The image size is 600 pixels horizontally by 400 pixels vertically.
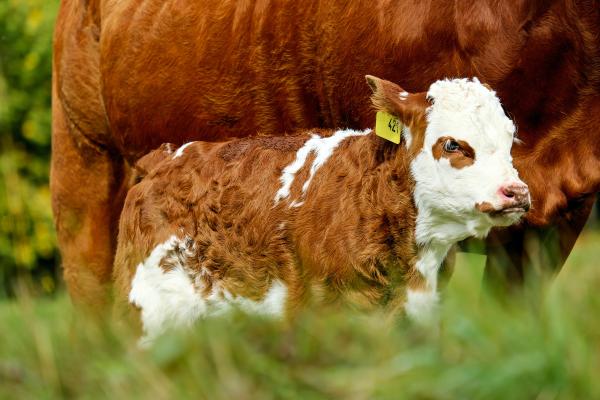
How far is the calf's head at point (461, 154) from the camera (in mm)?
3535

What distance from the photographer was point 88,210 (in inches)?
238

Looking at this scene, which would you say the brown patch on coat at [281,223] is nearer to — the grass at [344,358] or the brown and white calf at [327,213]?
the brown and white calf at [327,213]

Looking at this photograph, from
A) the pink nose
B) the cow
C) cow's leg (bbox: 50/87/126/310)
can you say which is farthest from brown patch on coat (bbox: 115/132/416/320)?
cow's leg (bbox: 50/87/126/310)

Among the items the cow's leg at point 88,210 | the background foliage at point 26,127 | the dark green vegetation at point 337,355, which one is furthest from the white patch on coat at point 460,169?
the background foliage at point 26,127

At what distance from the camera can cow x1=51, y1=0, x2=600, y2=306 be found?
416cm

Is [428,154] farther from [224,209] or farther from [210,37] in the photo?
[210,37]

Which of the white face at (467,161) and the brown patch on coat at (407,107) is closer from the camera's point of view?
the white face at (467,161)

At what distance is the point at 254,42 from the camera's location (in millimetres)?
4906

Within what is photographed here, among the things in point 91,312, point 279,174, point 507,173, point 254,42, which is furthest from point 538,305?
point 91,312

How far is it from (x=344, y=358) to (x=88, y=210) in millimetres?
3199

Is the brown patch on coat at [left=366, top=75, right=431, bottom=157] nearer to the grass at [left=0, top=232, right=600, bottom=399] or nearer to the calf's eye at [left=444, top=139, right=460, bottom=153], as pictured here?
the calf's eye at [left=444, top=139, right=460, bottom=153]

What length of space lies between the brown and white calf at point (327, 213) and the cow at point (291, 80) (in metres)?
0.46

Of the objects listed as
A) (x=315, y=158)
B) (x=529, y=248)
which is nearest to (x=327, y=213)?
(x=315, y=158)

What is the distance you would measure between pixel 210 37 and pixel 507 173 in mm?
2015
